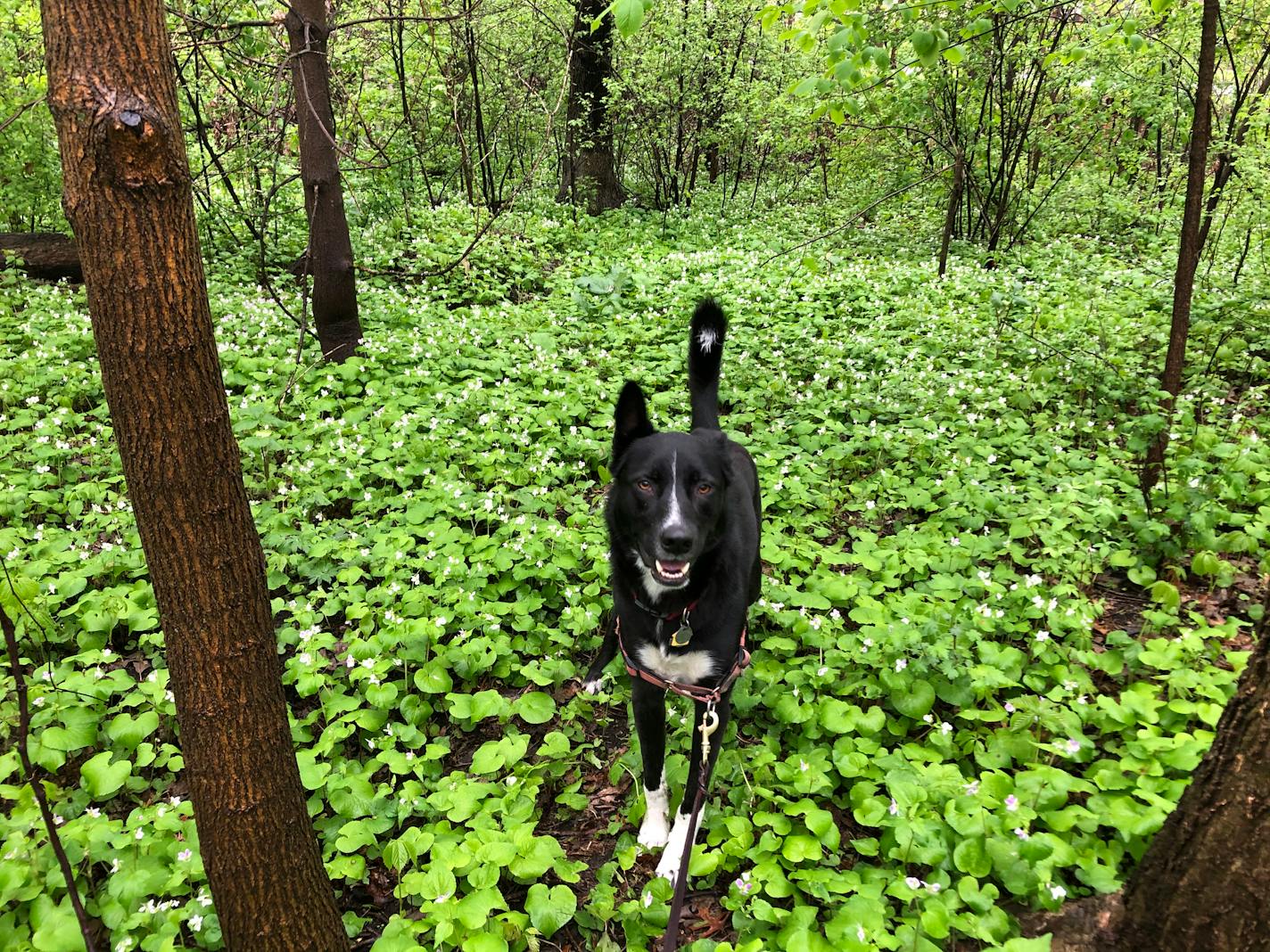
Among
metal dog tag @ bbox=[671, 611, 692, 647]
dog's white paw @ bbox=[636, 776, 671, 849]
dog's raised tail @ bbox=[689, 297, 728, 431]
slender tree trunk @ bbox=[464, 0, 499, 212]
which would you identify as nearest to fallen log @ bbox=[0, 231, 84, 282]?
slender tree trunk @ bbox=[464, 0, 499, 212]

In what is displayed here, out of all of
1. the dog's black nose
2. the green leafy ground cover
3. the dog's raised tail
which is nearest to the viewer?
the green leafy ground cover

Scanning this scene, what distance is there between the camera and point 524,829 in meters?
2.93

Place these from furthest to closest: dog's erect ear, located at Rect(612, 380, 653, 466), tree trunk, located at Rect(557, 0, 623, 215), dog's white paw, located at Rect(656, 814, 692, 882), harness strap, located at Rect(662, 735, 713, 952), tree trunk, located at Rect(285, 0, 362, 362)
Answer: tree trunk, located at Rect(557, 0, 623, 215)
tree trunk, located at Rect(285, 0, 362, 362)
dog's erect ear, located at Rect(612, 380, 653, 466)
dog's white paw, located at Rect(656, 814, 692, 882)
harness strap, located at Rect(662, 735, 713, 952)

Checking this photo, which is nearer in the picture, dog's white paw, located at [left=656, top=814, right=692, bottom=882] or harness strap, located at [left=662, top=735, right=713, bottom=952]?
harness strap, located at [left=662, top=735, right=713, bottom=952]

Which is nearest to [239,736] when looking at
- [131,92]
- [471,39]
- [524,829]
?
[524,829]

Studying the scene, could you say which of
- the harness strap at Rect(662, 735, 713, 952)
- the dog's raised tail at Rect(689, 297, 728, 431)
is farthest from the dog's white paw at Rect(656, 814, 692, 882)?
the dog's raised tail at Rect(689, 297, 728, 431)

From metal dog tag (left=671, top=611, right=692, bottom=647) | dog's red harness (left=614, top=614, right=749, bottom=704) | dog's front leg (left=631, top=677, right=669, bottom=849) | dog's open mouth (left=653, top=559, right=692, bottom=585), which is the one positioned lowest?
dog's front leg (left=631, top=677, right=669, bottom=849)

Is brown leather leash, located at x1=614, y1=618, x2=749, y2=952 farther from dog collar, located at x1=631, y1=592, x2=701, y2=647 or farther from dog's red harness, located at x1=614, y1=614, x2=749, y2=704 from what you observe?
dog collar, located at x1=631, y1=592, x2=701, y2=647

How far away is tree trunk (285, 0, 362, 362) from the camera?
6.28 m

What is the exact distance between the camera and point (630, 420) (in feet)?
11.0

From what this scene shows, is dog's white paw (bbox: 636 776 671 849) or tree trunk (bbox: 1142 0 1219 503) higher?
tree trunk (bbox: 1142 0 1219 503)

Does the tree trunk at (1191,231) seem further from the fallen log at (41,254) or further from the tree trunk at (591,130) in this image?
the fallen log at (41,254)

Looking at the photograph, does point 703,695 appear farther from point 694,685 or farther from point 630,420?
point 630,420

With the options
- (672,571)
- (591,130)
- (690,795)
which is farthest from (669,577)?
(591,130)
